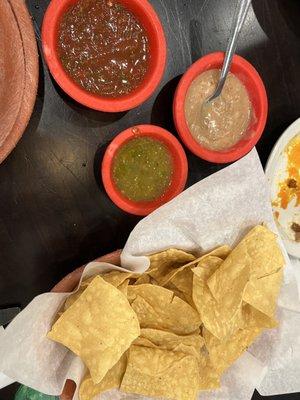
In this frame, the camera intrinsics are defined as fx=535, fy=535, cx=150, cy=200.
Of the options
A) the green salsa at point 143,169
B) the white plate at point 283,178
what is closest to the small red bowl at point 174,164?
the green salsa at point 143,169

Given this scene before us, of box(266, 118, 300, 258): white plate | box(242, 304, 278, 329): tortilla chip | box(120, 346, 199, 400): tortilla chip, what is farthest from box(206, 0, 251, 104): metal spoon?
box(120, 346, 199, 400): tortilla chip

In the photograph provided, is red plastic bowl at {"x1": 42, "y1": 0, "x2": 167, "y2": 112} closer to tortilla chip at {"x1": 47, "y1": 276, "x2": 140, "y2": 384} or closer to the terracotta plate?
the terracotta plate

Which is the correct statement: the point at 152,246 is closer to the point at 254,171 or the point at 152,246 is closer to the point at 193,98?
the point at 254,171

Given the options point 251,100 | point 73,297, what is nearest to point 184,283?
point 73,297

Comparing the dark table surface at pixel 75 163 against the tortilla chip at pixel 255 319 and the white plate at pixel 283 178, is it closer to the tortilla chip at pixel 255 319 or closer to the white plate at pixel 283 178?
the white plate at pixel 283 178

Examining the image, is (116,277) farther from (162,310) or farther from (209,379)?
(209,379)

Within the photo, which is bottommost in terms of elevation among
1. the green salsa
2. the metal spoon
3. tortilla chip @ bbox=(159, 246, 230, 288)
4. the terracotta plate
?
tortilla chip @ bbox=(159, 246, 230, 288)
